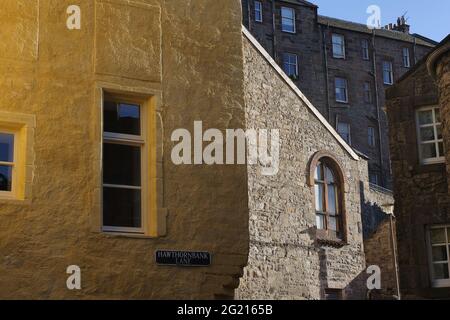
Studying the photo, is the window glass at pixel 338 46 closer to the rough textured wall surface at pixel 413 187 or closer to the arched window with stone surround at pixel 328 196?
the arched window with stone surround at pixel 328 196

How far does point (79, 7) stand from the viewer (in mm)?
10516

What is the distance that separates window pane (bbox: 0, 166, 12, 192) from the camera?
972 cm

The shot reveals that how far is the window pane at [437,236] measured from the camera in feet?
65.2

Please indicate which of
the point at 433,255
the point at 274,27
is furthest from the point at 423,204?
the point at 274,27

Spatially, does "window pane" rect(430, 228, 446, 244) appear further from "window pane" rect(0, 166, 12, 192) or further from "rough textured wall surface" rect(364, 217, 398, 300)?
"window pane" rect(0, 166, 12, 192)

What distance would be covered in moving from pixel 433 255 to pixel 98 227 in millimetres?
11828

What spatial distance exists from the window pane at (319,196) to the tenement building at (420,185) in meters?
5.56

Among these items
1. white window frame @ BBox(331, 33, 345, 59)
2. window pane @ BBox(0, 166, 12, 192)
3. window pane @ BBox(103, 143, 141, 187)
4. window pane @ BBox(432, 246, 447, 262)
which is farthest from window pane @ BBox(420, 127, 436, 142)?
white window frame @ BBox(331, 33, 345, 59)

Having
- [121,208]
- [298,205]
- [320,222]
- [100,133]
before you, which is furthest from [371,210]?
[100,133]

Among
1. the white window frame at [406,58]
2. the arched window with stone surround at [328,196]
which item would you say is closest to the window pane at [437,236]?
the arched window with stone surround at [328,196]

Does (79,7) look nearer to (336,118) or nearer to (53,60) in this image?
(53,60)

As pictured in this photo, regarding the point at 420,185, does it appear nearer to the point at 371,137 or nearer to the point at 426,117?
the point at 426,117

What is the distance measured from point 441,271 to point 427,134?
3.39 metres

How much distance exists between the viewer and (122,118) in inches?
421
